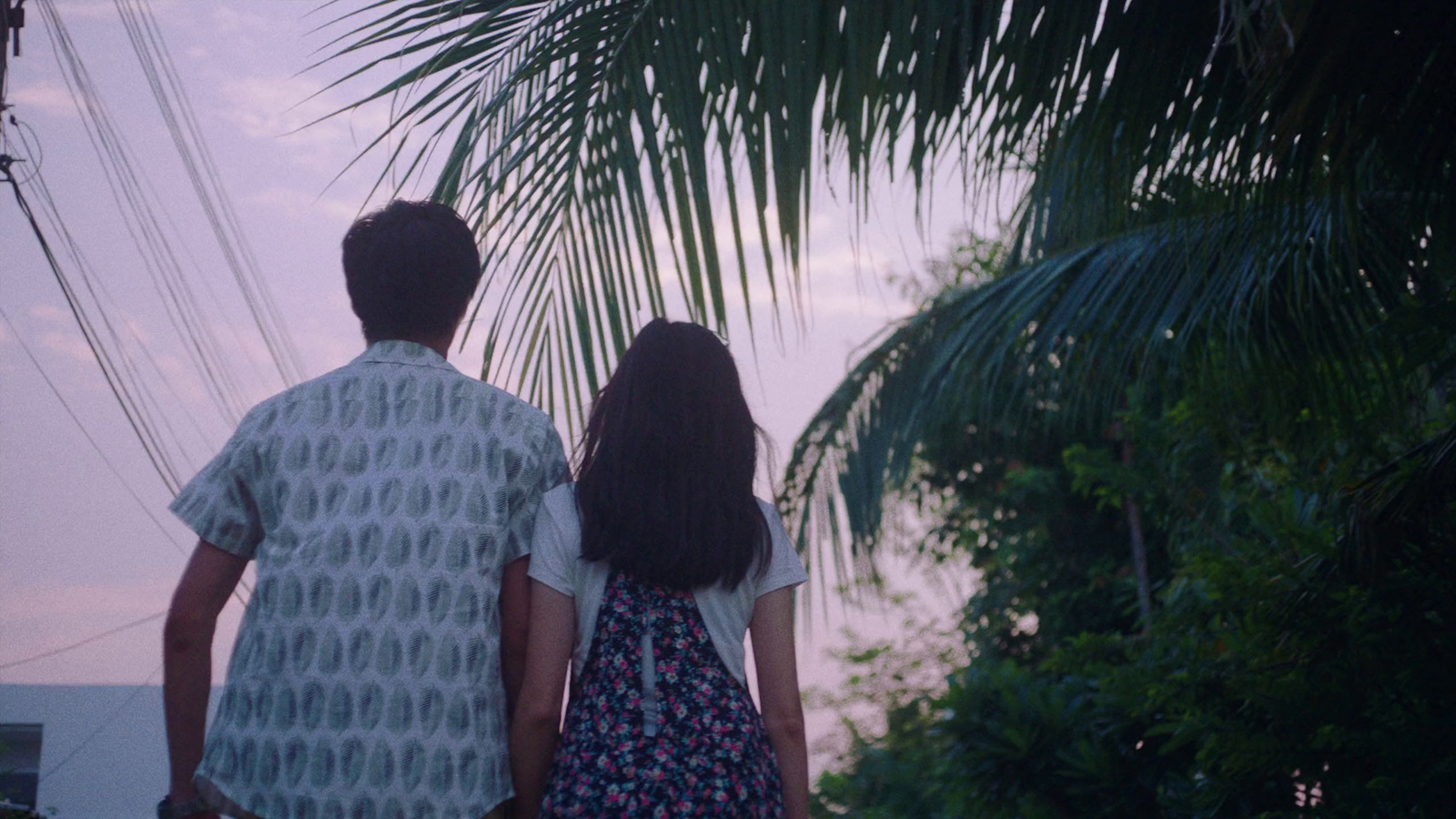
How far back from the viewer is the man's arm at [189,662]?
184cm

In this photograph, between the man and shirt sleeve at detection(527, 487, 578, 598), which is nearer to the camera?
the man

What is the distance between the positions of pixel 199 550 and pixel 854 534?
19.0 ft

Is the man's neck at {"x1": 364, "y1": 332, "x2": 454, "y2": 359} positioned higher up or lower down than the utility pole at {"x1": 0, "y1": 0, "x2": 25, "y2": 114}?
lower down

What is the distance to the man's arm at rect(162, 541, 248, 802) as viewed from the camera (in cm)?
184

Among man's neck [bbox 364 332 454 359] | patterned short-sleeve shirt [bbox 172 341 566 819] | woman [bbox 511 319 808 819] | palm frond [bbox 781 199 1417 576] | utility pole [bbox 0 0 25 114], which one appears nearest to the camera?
patterned short-sleeve shirt [bbox 172 341 566 819]

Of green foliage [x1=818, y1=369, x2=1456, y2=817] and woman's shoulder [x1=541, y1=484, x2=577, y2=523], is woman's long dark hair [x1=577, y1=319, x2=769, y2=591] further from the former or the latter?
green foliage [x1=818, y1=369, x2=1456, y2=817]

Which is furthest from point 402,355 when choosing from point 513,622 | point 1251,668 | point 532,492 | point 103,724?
point 103,724

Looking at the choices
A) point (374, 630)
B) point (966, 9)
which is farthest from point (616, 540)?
point (966, 9)

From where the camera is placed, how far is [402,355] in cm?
196

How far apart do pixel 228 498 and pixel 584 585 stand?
1.67 ft

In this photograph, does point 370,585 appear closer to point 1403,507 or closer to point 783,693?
point 783,693

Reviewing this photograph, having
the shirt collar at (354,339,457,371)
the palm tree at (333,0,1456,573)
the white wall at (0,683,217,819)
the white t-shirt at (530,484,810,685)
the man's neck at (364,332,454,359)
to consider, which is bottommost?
the white t-shirt at (530,484,810,685)

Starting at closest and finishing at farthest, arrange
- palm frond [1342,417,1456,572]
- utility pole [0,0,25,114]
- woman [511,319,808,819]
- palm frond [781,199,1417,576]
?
woman [511,319,808,819]
palm frond [1342,417,1456,572]
palm frond [781,199,1417,576]
utility pole [0,0,25,114]

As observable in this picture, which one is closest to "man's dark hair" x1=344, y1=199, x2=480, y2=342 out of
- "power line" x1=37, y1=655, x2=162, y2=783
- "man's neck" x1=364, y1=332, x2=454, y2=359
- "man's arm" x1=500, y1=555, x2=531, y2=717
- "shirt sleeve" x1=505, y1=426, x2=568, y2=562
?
"man's neck" x1=364, y1=332, x2=454, y2=359
